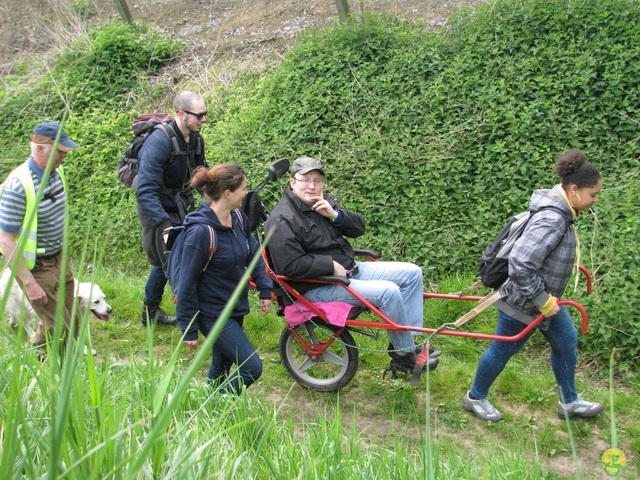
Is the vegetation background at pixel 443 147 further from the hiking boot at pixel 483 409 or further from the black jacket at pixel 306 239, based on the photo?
the black jacket at pixel 306 239

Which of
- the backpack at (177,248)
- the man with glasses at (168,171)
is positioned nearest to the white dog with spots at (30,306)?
the man with glasses at (168,171)

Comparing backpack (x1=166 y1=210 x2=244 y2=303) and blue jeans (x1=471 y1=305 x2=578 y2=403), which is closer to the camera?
backpack (x1=166 y1=210 x2=244 y2=303)

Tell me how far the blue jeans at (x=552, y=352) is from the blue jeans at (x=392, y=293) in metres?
0.55

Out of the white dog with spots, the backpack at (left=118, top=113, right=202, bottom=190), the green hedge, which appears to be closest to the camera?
the backpack at (left=118, top=113, right=202, bottom=190)

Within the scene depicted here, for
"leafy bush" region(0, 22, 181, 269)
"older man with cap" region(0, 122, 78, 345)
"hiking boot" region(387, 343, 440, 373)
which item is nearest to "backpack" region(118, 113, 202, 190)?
"older man with cap" region(0, 122, 78, 345)

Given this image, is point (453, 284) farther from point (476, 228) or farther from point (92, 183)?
point (92, 183)

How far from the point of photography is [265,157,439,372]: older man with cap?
4.83 meters

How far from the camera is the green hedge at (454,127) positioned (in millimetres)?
6574

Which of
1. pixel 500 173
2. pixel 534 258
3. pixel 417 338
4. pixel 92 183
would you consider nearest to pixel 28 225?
→ pixel 534 258

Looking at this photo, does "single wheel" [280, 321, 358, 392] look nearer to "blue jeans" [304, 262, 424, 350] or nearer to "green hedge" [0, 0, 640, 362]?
"blue jeans" [304, 262, 424, 350]

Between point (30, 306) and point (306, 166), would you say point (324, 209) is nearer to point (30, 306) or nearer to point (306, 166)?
point (306, 166)

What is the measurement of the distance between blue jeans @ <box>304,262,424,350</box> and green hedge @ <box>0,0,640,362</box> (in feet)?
4.87

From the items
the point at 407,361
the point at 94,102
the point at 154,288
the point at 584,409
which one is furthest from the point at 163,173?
the point at 94,102

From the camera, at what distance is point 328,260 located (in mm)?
4836
